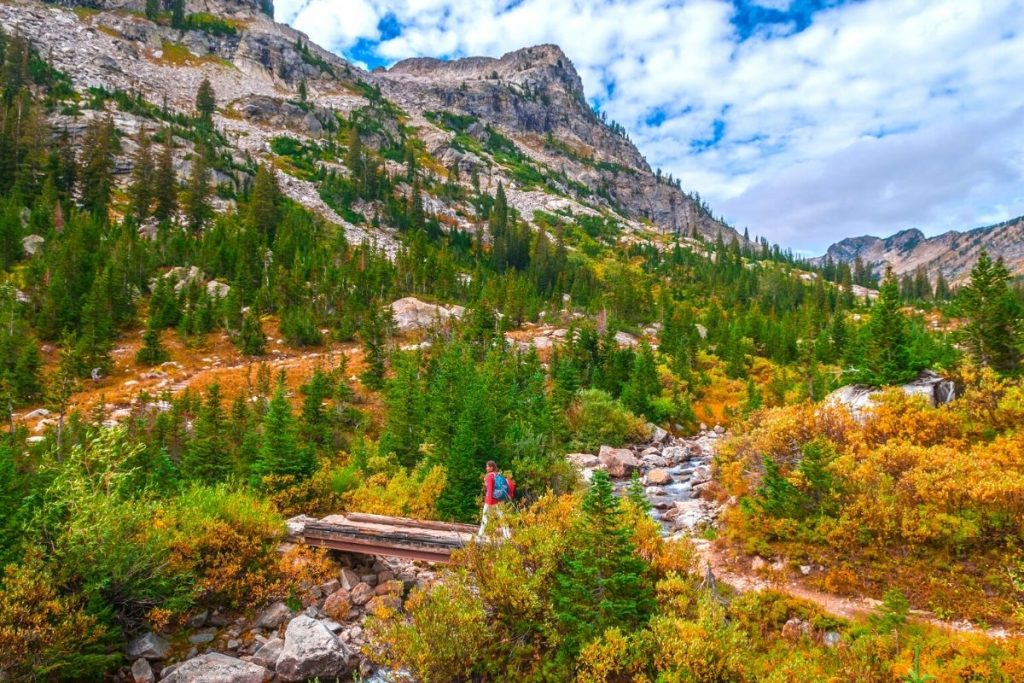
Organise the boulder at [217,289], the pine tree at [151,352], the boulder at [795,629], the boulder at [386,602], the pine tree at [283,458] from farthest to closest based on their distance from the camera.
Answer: the boulder at [217,289] → the pine tree at [151,352] → the pine tree at [283,458] → the boulder at [386,602] → the boulder at [795,629]

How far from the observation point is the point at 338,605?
14164 millimetres

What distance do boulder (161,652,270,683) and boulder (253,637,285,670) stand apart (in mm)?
313

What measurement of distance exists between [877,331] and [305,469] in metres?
27.5

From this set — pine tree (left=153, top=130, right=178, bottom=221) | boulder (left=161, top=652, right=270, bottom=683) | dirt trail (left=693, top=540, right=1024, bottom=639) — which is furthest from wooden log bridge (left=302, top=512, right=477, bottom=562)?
pine tree (left=153, top=130, right=178, bottom=221)

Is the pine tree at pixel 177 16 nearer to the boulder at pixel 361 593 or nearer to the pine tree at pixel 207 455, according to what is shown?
the pine tree at pixel 207 455

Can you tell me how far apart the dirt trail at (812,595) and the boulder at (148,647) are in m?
13.2

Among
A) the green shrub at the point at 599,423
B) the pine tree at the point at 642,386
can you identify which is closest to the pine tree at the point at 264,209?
the pine tree at the point at 642,386

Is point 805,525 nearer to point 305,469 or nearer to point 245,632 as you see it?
point 245,632

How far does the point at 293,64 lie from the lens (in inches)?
7288

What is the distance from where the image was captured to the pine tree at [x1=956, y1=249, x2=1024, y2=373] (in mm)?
26656

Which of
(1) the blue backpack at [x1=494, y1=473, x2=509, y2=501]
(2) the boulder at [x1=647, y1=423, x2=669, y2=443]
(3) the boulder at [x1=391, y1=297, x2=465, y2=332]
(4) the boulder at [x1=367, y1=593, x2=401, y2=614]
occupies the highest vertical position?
(3) the boulder at [x1=391, y1=297, x2=465, y2=332]

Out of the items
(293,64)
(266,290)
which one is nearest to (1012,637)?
(266,290)

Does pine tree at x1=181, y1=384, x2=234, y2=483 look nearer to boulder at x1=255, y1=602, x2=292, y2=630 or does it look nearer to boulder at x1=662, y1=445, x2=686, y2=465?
boulder at x1=255, y1=602, x2=292, y2=630

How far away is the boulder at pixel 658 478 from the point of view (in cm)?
2888
